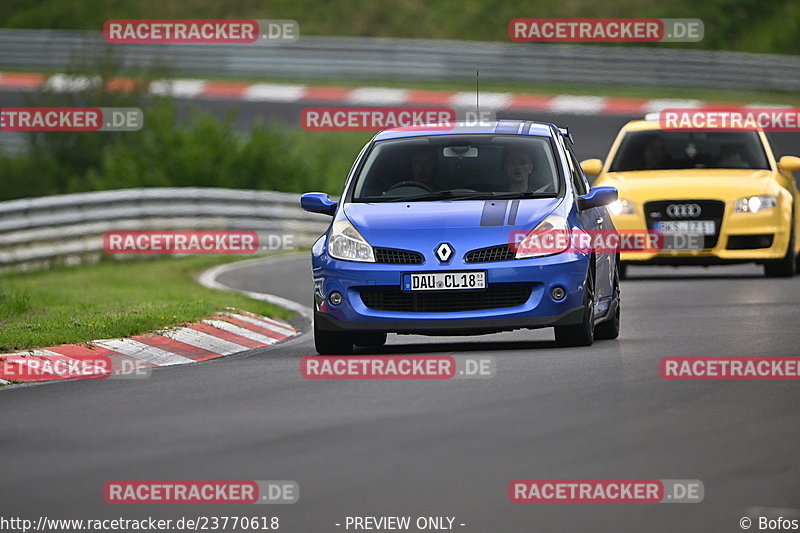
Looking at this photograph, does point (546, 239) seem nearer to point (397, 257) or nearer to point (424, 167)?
point (397, 257)

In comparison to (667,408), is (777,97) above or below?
below

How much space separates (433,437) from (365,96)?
3198 centimetres

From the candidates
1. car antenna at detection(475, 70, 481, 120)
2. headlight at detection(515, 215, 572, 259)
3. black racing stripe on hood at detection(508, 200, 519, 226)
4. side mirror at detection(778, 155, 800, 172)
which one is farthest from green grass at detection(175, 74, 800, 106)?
headlight at detection(515, 215, 572, 259)

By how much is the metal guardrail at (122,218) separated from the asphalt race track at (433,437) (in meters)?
12.8

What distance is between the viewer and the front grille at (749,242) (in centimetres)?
1952

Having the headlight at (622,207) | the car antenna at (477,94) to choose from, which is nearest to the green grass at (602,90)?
the headlight at (622,207)

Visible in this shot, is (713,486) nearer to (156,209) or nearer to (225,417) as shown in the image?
(225,417)

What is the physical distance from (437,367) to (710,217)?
839 centimetres

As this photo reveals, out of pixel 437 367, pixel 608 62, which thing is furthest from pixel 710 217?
pixel 608 62

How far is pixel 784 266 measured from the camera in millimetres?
20062

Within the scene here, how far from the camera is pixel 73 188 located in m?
35.2

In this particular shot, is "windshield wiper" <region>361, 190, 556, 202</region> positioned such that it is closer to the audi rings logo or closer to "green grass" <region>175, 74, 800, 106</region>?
the audi rings logo

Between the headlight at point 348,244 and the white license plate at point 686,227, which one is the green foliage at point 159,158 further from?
the headlight at point 348,244

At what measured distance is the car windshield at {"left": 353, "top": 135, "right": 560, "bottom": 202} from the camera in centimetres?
1331
